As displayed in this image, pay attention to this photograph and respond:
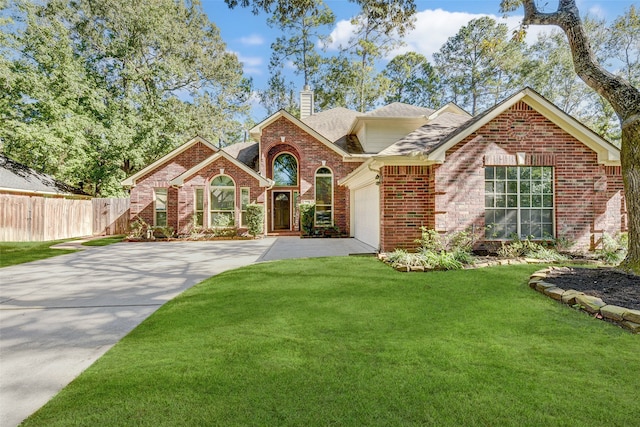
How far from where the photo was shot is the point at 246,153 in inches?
779

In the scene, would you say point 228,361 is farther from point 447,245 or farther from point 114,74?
point 114,74

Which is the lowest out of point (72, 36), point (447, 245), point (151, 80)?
point (447, 245)

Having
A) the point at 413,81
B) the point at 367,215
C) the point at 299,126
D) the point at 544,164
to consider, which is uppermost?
the point at 413,81

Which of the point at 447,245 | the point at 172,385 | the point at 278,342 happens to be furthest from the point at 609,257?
the point at 172,385

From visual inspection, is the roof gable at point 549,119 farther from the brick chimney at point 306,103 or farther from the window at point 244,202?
the brick chimney at point 306,103

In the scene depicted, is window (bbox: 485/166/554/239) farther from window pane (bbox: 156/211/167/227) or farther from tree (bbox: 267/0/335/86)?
tree (bbox: 267/0/335/86)

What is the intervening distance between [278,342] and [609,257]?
27.2 feet

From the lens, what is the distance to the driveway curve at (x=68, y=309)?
277 centimetres

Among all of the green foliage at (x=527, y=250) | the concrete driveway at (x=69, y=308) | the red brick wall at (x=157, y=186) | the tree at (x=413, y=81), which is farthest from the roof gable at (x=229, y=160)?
the tree at (x=413, y=81)

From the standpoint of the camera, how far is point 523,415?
6.99ft

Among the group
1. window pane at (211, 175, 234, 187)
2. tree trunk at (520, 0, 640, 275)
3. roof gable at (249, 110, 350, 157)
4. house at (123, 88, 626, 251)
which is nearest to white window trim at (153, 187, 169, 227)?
window pane at (211, 175, 234, 187)

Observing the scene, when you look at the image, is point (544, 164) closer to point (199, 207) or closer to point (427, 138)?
point (427, 138)

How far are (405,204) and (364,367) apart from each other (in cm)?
641

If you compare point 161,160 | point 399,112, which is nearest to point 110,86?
point 161,160
